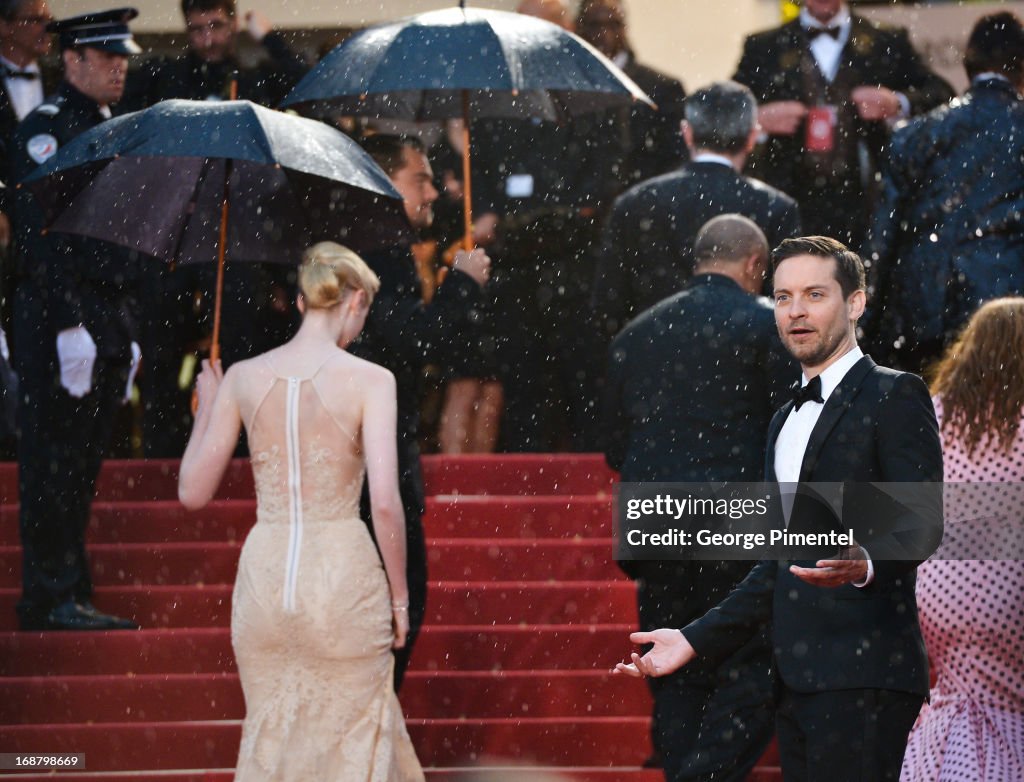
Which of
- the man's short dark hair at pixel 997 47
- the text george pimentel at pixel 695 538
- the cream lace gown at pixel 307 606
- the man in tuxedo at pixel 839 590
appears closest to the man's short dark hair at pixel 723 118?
the man's short dark hair at pixel 997 47

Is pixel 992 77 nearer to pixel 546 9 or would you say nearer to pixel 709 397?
pixel 546 9

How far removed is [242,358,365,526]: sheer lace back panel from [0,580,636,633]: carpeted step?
1941 millimetres

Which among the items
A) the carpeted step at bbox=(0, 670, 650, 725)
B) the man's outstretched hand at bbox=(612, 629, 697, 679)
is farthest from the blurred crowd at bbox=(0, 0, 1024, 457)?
the man's outstretched hand at bbox=(612, 629, 697, 679)

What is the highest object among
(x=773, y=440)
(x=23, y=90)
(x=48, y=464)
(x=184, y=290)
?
(x=23, y=90)

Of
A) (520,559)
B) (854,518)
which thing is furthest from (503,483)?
(854,518)

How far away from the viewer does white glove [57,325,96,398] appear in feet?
21.2

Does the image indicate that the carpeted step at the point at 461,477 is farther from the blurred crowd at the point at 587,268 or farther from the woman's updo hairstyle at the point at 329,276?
the woman's updo hairstyle at the point at 329,276

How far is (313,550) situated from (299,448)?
31 cm

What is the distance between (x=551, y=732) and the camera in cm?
614

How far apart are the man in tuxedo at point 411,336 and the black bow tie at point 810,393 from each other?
166 cm

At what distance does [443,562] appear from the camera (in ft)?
23.4

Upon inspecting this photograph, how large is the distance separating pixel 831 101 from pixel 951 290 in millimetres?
1466

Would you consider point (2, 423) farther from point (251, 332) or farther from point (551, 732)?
point (551, 732)

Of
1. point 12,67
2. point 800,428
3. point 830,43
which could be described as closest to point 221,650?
point 12,67
